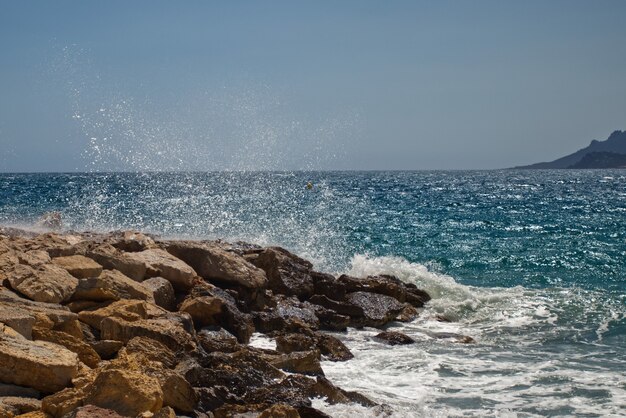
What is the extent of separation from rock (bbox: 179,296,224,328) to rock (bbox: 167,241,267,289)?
193 centimetres

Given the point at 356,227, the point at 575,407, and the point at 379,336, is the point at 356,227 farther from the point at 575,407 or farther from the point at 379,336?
the point at 575,407

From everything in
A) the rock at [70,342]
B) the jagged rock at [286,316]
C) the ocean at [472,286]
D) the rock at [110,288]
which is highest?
the rock at [110,288]

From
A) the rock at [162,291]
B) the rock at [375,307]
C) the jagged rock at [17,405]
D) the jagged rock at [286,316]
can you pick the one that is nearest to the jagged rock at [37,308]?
the jagged rock at [17,405]

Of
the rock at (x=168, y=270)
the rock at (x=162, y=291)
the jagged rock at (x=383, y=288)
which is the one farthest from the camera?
the jagged rock at (x=383, y=288)

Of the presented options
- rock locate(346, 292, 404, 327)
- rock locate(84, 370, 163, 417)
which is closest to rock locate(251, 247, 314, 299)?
rock locate(346, 292, 404, 327)

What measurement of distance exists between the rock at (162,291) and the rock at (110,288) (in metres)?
0.34

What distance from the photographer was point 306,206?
49781 mm

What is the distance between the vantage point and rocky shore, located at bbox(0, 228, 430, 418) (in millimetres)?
6461

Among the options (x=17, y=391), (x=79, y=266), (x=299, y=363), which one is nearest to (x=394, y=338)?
(x=299, y=363)

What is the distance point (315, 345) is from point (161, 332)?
2987 millimetres

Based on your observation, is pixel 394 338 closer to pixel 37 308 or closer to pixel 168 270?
pixel 168 270

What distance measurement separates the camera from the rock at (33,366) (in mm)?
6434

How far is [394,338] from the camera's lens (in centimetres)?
1251

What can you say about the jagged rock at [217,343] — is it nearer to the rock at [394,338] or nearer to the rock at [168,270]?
the rock at [168,270]
